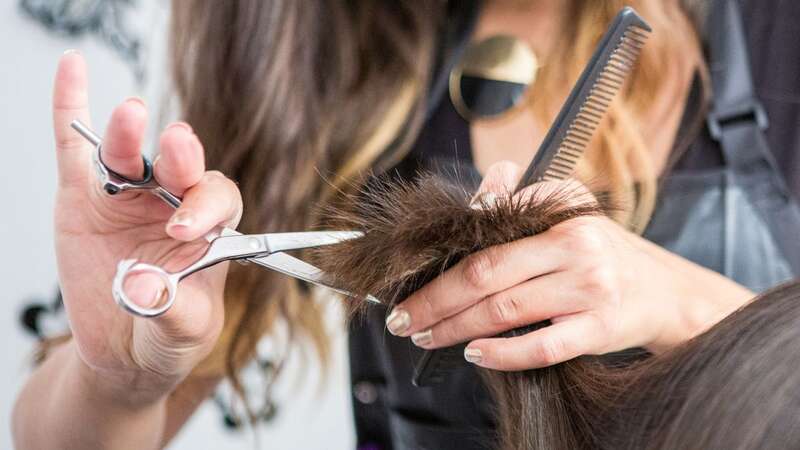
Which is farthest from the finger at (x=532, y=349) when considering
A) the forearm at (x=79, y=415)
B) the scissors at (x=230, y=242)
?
the forearm at (x=79, y=415)

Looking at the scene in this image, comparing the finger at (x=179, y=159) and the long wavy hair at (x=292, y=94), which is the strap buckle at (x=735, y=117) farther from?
the finger at (x=179, y=159)

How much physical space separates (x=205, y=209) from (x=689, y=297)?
1.65 ft

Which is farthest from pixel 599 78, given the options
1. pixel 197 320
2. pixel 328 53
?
pixel 328 53

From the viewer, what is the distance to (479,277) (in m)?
0.62

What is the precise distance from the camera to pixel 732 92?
1109 mm

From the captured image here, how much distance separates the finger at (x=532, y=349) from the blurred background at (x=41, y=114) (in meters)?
0.90

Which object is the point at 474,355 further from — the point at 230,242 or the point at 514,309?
the point at 230,242

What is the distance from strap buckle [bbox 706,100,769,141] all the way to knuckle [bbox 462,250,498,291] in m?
0.64

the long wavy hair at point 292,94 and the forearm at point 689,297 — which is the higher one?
the forearm at point 689,297

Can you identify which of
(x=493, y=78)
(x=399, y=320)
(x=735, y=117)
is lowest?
(x=399, y=320)

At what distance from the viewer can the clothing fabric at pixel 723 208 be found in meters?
1.07

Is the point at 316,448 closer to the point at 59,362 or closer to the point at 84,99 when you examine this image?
the point at 59,362

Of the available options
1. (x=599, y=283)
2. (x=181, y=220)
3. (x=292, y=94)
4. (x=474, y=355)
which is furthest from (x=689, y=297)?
(x=292, y=94)

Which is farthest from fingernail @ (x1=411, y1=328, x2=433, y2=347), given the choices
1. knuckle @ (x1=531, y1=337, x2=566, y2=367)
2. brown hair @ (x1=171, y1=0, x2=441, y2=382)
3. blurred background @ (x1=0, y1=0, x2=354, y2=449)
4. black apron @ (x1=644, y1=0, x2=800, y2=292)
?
blurred background @ (x1=0, y1=0, x2=354, y2=449)
